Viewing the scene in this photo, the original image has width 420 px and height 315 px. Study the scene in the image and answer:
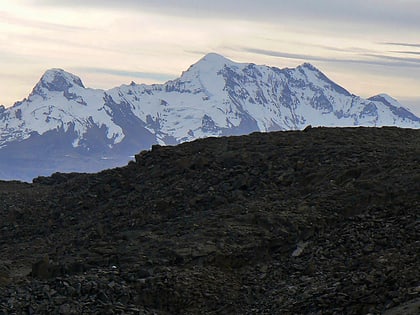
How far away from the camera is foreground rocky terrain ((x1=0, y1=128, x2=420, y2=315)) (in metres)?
11.7

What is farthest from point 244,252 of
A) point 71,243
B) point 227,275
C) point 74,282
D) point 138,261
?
point 71,243

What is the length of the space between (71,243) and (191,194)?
10.2 feet

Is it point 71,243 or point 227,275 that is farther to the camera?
point 71,243

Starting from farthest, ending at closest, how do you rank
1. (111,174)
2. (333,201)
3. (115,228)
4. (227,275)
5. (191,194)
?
(111,174) → (191,194) → (115,228) → (333,201) → (227,275)

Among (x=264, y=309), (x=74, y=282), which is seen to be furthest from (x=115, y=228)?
(x=264, y=309)

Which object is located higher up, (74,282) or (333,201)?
(333,201)

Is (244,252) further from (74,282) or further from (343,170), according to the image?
(343,170)

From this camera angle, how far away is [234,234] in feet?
46.8

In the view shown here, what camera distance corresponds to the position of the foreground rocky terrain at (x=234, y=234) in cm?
1166

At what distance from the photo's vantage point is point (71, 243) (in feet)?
53.5

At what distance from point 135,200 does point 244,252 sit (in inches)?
214

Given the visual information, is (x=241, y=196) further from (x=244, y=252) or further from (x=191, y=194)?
(x=244, y=252)

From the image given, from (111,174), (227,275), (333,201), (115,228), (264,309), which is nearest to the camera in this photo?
(264,309)

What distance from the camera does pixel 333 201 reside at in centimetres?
1533
